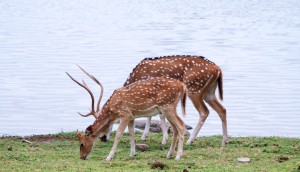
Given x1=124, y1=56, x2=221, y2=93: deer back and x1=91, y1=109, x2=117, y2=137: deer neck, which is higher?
x1=124, y1=56, x2=221, y2=93: deer back

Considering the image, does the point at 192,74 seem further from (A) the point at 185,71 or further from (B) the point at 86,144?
(B) the point at 86,144

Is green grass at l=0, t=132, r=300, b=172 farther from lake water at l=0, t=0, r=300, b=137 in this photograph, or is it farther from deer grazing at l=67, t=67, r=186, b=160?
lake water at l=0, t=0, r=300, b=137

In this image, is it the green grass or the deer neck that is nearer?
the green grass

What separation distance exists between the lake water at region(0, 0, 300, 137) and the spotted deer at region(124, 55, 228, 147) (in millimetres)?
3128

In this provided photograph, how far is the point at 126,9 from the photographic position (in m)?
50.8

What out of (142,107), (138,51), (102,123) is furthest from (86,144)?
(138,51)

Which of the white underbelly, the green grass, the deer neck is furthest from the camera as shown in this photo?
the deer neck

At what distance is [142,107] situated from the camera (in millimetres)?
12719

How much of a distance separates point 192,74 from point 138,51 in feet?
56.5

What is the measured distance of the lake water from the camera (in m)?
19.4

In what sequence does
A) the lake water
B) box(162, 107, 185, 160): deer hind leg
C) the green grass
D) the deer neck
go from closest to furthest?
the green grass → box(162, 107, 185, 160): deer hind leg → the deer neck → the lake water

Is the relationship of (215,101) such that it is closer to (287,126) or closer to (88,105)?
(287,126)

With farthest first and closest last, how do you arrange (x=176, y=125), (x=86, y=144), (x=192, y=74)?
(x=192, y=74)
(x=86, y=144)
(x=176, y=125)

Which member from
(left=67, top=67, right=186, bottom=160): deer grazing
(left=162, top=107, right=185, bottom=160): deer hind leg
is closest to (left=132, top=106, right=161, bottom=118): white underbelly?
(left=67, top=67, right=186, bottom=160): deer grazing
